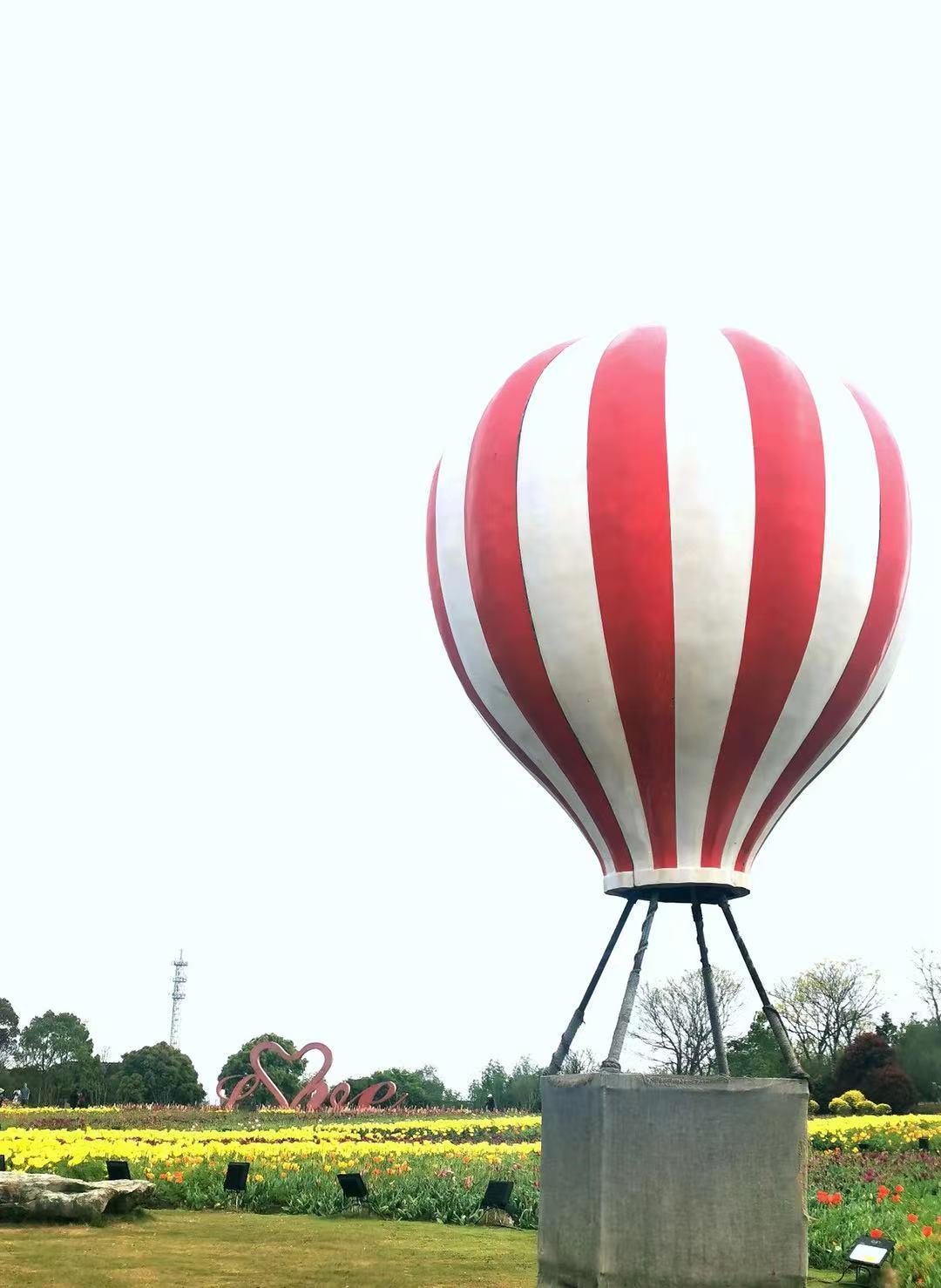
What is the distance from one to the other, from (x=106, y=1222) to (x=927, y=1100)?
96.9 feet

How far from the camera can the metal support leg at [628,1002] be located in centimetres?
860

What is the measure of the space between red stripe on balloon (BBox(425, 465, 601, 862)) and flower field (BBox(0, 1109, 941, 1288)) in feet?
14.1

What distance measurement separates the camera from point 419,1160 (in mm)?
15836

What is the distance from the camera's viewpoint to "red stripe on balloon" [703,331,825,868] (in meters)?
8.52

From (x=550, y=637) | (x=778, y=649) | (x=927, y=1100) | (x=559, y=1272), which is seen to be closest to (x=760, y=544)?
(x=778, y=649)

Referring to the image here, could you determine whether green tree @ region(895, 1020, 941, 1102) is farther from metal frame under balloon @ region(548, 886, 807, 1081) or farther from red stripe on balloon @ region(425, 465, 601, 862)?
red stripe on balloon @ region(425, 465, 601, 862)

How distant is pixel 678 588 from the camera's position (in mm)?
8430

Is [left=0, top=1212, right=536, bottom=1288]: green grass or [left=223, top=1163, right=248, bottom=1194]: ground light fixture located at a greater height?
[left=223, top=1163, right=248, bottom=1194]: ground light fixture

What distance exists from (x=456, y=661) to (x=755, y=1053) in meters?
30.0

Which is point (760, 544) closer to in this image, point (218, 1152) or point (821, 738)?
point (821, 738)

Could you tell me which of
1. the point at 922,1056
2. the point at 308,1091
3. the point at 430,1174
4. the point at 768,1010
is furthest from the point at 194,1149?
the point at 922,1056

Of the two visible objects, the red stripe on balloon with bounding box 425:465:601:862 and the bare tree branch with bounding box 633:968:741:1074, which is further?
the bare tree branch with bounding box 633:968:741:1074

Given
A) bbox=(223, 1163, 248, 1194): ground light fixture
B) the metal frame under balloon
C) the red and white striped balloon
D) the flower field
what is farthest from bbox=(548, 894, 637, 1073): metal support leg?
bbox=(223, 1163, 248, 1194): ground light fixture

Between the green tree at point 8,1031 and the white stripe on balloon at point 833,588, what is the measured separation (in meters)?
61.1
